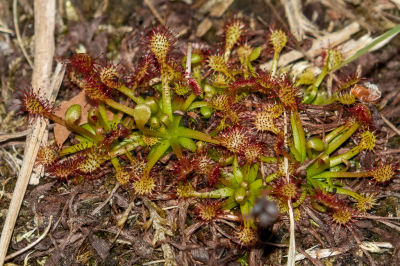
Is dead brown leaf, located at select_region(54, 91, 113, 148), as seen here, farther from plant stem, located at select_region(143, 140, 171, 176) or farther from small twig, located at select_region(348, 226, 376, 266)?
small twig, located at select_region(348, 226, 376, 266)

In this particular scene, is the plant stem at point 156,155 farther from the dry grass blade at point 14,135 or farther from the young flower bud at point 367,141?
the young flower bud at point 367,141

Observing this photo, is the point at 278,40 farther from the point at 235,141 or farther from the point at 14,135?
the point at 14,135

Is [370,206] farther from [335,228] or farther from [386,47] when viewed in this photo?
[386,47]

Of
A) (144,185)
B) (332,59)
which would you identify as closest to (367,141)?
(332,59)

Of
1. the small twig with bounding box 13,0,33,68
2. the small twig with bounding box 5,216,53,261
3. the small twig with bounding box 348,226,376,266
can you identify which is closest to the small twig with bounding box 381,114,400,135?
the small twig with bounding box 348,226,376,266

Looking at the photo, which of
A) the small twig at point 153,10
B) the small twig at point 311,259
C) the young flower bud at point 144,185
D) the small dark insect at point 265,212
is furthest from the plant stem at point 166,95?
the small twig at point 311,259
